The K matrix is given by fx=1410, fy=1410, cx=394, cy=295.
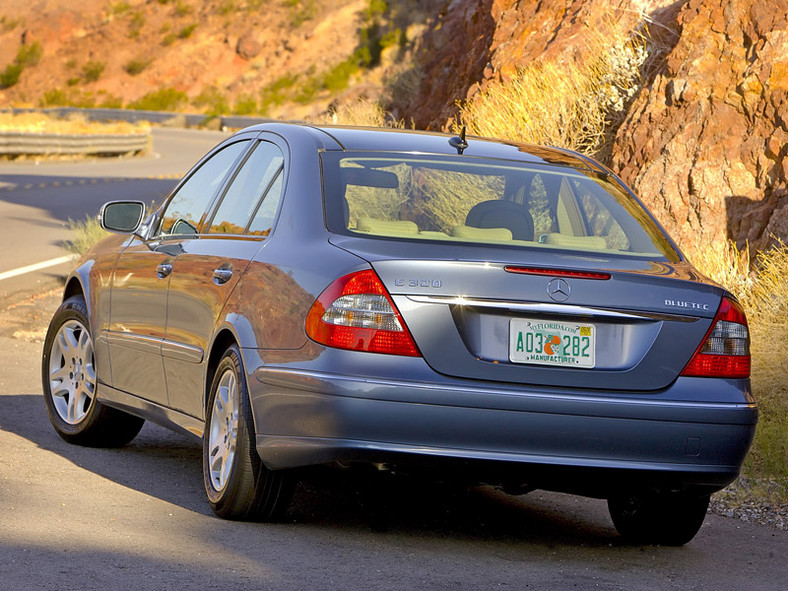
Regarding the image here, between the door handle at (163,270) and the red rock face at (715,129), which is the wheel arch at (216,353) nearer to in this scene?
the door handle at (163,270)

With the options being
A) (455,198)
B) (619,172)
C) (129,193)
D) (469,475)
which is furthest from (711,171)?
(129,193)

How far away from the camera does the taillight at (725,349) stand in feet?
17.4

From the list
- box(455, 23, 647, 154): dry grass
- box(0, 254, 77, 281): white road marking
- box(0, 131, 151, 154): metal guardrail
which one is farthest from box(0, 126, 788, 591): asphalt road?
box(0, 131, 151, 154): metal guardrail

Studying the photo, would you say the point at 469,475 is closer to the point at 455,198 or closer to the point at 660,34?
the point at 455,198

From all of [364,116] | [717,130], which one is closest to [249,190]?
[717,130]

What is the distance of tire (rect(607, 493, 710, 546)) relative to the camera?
592cm

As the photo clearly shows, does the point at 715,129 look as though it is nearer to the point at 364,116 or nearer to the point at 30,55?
the point at 364,116

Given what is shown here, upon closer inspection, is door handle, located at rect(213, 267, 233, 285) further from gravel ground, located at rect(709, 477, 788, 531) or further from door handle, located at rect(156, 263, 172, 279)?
gravel ground, located at rect(709, 477, 788, 531)

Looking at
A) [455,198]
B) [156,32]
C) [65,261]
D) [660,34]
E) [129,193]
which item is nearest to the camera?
[455,198]

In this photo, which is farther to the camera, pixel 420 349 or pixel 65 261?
pixel 65 261

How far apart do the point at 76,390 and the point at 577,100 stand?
7.87 meters

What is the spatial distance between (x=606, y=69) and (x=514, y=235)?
9034 millimetres

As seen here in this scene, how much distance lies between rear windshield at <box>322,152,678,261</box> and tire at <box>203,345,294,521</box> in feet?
2.56

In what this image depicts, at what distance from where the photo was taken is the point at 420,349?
5.02 meters
